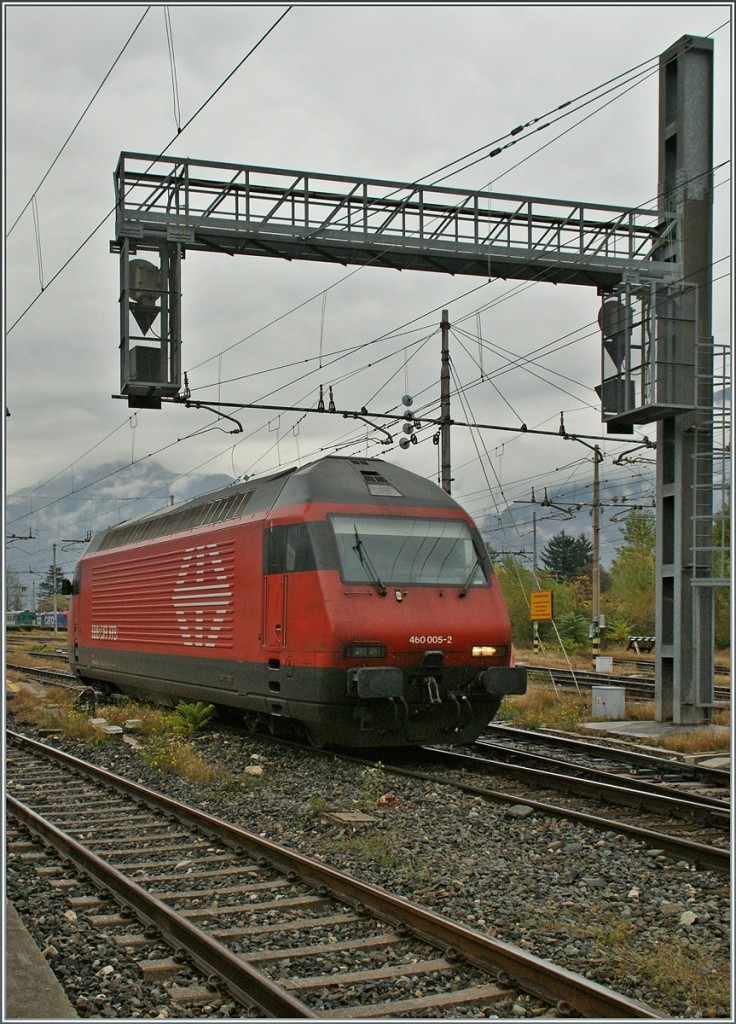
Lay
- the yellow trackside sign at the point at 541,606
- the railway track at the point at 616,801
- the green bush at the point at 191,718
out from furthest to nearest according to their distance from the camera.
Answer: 1. the yellow trackside sign at the point at 541,606
2. the green bush at the point at 191,718
3. the railway track at the point at 616,801

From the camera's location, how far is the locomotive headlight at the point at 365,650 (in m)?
A: 12.0

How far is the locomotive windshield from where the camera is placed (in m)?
12.5

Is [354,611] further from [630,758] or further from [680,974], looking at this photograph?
Result: [680,974]

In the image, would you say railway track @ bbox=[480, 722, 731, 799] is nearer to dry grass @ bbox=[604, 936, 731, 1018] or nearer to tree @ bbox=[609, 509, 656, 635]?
dry grass @ bbox=[604, 936, 731, 1018]

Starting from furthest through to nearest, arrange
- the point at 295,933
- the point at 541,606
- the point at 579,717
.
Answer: the point at 541,606 → the point at 579,717 → the point at 295,933

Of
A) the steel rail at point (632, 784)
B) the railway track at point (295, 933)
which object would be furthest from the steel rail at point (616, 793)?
the railway track at point (295, 933)

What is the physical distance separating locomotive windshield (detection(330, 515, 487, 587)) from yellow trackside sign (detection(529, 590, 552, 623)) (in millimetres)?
7547

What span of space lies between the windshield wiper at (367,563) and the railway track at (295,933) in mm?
3634

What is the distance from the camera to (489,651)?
13.0 m


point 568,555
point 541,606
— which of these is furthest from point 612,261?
point 568,555

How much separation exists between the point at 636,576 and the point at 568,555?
192 feet

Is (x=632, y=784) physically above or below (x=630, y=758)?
above

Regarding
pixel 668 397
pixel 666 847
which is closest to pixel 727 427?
pixel 668 397

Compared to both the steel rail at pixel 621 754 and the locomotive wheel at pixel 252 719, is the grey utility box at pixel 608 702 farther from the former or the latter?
the locomotive wheel at pixel 252 719
